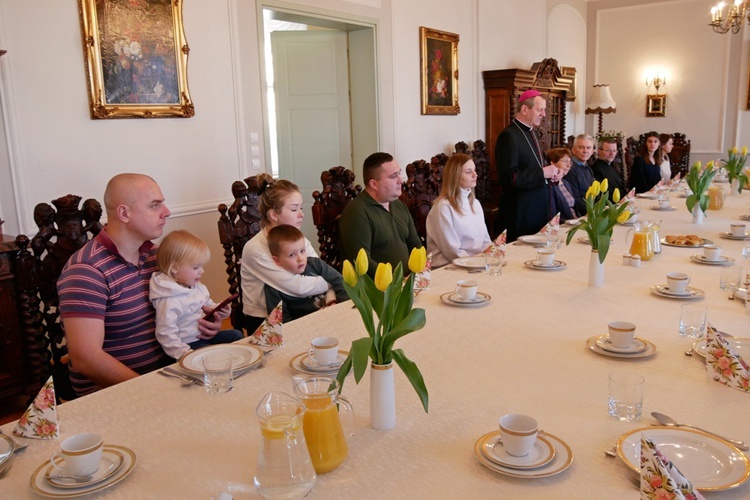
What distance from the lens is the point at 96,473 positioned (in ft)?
3.77

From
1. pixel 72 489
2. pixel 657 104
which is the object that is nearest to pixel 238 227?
pixel 72 489

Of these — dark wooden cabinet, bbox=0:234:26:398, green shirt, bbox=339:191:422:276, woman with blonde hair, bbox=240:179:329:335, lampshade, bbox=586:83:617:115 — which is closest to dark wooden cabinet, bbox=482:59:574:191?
lampshade, bbox=586:83:617:115

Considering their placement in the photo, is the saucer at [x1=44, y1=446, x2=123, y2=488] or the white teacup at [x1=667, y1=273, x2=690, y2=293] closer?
the saucer at [x1=44, y1=446, x2=123, y2=488]

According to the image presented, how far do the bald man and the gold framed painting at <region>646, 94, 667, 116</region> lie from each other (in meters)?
8.84

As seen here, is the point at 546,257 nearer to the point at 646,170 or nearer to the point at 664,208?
the point at 664,208

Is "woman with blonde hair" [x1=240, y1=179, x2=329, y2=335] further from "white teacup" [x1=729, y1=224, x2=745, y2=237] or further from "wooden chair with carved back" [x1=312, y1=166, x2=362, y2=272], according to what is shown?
"white teacup" [x1=729, y1=224, x2=745, y2=237]

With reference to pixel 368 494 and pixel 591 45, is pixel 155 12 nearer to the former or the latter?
pixel 368 494

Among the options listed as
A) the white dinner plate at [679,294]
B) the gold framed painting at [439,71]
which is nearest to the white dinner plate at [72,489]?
the white dinner plate at [679,294]

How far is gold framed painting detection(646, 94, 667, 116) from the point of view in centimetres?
934

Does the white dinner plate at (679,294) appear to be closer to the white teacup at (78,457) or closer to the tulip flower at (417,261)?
the tulip flower at (417,261)

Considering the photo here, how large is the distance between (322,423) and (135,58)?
10.9ft

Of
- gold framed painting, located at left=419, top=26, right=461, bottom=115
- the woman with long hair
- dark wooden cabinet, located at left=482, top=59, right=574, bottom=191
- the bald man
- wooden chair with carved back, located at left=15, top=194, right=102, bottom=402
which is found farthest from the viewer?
dark wooden cabinet, located at left=482, top=59, right=574, bottom=191

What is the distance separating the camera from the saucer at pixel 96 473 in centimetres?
111

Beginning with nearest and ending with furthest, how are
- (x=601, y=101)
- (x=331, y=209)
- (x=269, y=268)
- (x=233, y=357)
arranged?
(x=233, y=357)
(x=269, y=268)
(x=331, y=209)
(x=601, y=101)
